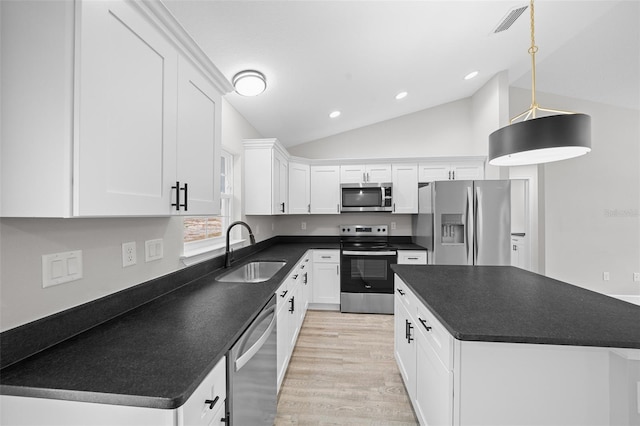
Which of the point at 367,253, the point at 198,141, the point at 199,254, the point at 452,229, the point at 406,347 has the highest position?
the point at 198,141

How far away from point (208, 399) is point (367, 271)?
2.83 m

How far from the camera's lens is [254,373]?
126cm

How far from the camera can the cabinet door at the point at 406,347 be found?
5.68 ft

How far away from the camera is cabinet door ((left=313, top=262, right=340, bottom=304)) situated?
11.8ft

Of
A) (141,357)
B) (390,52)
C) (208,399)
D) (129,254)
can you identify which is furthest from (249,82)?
(208,399)

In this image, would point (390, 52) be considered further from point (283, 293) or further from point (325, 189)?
point (283, 293)

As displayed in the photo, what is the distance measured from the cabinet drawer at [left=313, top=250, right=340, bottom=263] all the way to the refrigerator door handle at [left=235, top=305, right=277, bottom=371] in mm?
2051

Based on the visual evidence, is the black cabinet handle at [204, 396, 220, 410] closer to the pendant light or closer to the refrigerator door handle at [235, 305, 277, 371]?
the refrigerator door handle at [235, 305, 277, 371]

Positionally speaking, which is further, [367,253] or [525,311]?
[367,253]

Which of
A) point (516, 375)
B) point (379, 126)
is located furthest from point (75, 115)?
point (379, 126)

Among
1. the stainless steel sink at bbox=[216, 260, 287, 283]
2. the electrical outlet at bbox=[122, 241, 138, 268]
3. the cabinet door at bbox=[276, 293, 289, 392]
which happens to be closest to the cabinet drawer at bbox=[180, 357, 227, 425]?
the electrical outlet at bbox=[122, 241, 138, 268]

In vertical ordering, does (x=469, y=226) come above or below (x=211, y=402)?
above

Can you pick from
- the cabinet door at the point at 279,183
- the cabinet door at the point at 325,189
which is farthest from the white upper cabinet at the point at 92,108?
the cabinet door at the point at 325,189

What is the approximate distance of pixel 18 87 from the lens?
0.75 meters
